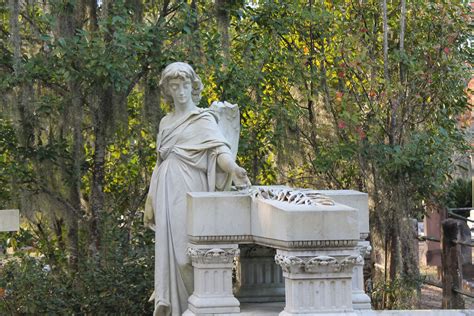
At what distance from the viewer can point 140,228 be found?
11.8 meters

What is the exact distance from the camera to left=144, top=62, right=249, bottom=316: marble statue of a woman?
7621mm

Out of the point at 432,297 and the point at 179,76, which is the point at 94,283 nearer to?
the point at 179,76

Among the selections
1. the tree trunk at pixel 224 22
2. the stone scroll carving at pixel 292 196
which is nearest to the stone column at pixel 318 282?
the stone scroll carving at pixel 292 196

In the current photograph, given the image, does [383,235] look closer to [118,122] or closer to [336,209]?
[118,122]

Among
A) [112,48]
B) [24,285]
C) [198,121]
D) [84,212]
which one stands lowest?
[24,285]

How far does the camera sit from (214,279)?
7.16 meters

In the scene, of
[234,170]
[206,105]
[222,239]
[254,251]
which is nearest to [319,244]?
[222,239]

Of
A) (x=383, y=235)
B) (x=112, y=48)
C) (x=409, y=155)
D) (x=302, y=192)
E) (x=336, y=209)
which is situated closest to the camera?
(x=336, y=209)

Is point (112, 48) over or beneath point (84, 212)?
over

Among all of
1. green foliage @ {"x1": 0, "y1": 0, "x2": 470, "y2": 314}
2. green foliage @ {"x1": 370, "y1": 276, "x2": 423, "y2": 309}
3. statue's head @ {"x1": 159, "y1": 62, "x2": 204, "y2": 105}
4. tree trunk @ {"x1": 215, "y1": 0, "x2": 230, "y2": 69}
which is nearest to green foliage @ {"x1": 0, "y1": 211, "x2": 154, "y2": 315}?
green foliage @ {"x1": 0, "y1": 0, "x2": 470, "y2": 314}

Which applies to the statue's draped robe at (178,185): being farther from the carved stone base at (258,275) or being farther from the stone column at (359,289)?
the stone column at (359,289)

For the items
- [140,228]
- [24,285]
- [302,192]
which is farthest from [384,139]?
[302,192]

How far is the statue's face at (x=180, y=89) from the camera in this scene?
26.0 feet

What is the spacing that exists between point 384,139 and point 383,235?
1191 mm
